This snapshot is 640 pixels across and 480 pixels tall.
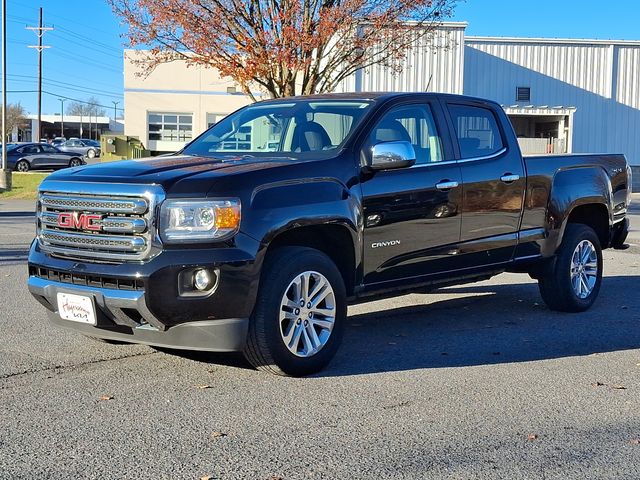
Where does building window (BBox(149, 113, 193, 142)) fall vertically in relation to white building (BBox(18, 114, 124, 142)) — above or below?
below

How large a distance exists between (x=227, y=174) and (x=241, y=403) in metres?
1.43

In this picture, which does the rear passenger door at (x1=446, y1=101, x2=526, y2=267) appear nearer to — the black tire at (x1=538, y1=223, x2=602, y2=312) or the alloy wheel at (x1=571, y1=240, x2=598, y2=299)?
the black tire at (x1=538, y1=223, x2=602, y2=312)

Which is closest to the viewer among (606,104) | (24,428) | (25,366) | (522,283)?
(24,428)

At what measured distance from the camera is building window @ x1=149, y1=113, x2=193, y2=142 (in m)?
43.8

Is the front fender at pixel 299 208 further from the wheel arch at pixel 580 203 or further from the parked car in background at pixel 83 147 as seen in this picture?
the parked car in background at pixel 83 147

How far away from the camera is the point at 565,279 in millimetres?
7730

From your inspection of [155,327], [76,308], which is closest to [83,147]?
[76,308]

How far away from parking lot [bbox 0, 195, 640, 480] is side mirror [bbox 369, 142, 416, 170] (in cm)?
145

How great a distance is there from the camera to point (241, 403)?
485cm

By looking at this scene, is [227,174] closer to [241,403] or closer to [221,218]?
[221,218]

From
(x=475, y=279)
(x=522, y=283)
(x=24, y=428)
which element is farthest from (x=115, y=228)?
(x=522, y=283)

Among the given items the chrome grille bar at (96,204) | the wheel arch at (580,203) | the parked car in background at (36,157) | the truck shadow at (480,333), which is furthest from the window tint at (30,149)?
the chrome grille bar at (96,204)

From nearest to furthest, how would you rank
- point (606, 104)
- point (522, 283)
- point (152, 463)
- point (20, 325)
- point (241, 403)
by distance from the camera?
point (152, 463) → point (241, 403) → point (20, 325) → point (522, 283) → point (606, 104)

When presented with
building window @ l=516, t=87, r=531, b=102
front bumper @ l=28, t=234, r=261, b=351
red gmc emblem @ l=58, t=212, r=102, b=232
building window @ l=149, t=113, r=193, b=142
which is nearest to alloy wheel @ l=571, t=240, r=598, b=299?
front bumper @ l=28, t=234, r=261, b=351
